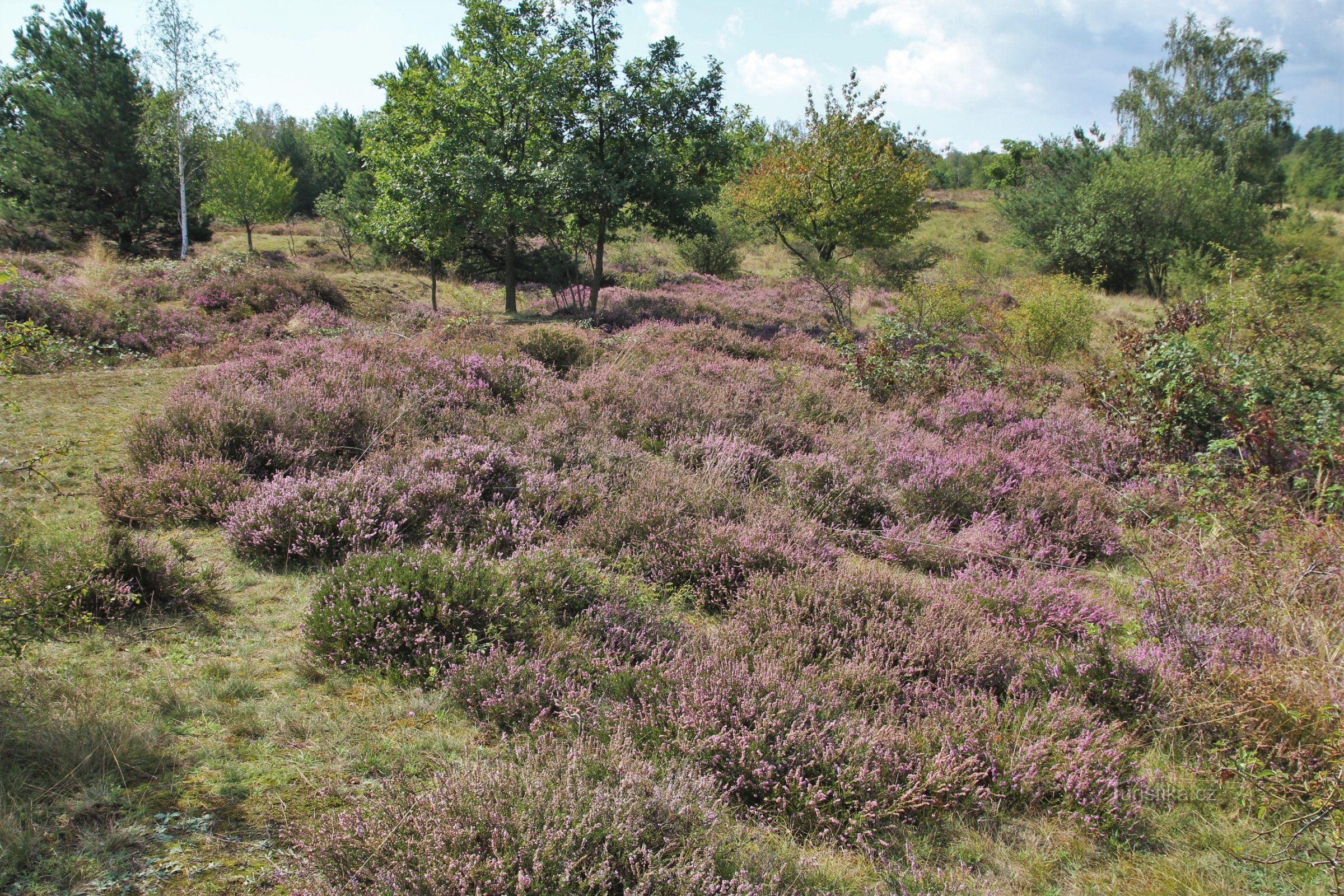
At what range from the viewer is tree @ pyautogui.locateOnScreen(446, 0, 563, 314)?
1590cm

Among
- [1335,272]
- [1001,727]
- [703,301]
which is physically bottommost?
[1001,727]

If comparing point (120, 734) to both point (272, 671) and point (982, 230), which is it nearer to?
point (272, 671)

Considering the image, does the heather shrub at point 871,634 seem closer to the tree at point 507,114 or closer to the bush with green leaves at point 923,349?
the bush with green leaves at point 923,349

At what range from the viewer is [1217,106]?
35938mm

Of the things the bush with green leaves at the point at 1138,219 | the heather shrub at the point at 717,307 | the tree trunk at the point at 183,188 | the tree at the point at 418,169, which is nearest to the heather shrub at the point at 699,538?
the heather shrub at the point at 717,307

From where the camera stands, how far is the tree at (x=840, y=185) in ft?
56.5

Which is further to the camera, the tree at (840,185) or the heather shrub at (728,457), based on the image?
the tree at (840,185)

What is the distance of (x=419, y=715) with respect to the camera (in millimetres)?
3275

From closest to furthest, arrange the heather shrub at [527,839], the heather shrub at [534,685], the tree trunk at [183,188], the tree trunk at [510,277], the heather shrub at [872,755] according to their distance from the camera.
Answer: the heather shrub at [527,839]
the heather shrub at [872,755]
the heather shrub at [534,685]
the tree trunk at [510,277]
the tree trunk at [183,188]

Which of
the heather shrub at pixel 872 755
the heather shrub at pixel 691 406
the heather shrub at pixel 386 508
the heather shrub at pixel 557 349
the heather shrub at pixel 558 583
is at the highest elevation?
the heather shrub at pixel 557 349

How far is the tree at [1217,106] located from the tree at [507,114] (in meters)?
33.4

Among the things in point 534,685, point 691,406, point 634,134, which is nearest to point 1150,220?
point 634,134

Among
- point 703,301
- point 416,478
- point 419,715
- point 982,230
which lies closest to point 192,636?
point 419,715

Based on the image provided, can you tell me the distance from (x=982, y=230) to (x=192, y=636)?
51.0 metres
